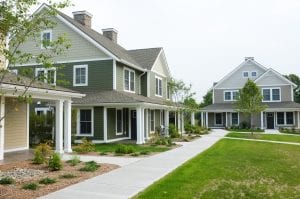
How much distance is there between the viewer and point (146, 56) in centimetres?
3042

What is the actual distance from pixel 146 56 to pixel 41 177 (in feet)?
70.6

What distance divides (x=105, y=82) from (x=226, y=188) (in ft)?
51.7

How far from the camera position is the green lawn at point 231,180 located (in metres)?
8.11

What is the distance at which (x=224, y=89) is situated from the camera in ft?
150

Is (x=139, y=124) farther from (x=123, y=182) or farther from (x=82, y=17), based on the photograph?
(x=123, y=182)

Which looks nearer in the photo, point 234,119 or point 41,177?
point 41,177

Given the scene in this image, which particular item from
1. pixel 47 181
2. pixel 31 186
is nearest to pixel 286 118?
pixel 47 181

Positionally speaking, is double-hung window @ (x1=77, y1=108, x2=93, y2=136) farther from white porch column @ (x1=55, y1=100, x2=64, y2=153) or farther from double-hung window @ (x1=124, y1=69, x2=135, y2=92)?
white porch column @ (x1=55, y1=100, x2=64, y2=153)

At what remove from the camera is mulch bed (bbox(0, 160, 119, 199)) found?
8.00 m

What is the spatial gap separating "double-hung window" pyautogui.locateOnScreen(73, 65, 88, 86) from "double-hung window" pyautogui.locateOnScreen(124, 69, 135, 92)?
2972 mm

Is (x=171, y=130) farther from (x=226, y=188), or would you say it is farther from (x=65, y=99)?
(x=226, y=188)

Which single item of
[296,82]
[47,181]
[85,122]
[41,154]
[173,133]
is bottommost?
[47,181]

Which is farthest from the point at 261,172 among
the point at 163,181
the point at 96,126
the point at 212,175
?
the point at 96,126

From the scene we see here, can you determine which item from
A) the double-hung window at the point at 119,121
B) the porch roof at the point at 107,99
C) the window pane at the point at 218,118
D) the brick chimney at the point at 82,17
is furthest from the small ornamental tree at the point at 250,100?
the window pane at the point at 218,118
